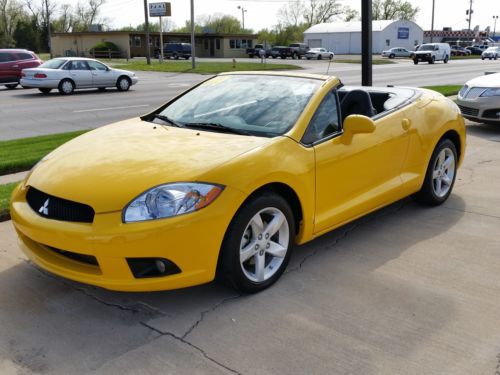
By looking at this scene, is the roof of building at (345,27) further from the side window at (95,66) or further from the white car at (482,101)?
the white car at (482,101)

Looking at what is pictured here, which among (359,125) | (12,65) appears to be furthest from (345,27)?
(359,125)

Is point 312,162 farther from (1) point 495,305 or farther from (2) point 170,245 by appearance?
(1) point 495,305

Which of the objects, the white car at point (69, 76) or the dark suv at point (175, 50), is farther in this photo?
the dark suv at point (175, 50)

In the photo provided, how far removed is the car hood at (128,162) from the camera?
3172mm

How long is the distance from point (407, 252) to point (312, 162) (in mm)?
1204

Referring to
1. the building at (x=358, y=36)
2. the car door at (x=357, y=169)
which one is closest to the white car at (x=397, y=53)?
the building at (x=358, y=36)

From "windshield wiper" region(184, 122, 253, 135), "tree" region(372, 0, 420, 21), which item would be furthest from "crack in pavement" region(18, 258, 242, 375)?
"tree" region(372, 0, 420, 21)

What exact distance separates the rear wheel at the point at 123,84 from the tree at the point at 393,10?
327ft

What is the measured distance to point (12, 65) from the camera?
2283 cm

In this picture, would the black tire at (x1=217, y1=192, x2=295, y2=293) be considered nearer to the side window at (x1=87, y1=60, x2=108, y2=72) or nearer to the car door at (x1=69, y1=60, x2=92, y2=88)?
the car door at (x1=69, y1=60, x2=92, y2=88)

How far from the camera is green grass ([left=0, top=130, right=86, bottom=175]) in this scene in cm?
706

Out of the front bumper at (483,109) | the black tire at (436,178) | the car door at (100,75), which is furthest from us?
the car door at (100,75)

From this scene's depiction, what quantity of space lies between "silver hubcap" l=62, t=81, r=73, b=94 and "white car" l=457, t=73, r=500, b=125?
14.8 m

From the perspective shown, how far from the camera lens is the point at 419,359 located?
288 cm
